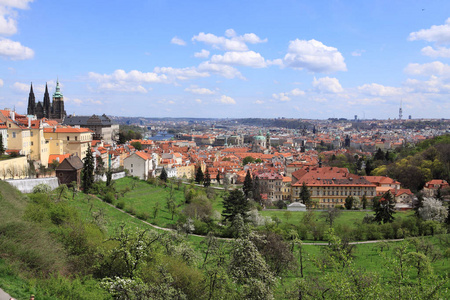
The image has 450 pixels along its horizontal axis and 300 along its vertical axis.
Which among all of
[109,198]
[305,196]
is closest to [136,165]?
[109,198]

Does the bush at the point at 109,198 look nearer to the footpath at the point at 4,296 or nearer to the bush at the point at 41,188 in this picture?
the bush at the point at 41,188

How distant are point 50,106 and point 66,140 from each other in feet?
129

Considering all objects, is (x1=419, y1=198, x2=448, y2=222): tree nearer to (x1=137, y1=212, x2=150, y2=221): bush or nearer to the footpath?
(x1=137, y1=212, x2=150, y2=221): bush

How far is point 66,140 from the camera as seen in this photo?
4475cm

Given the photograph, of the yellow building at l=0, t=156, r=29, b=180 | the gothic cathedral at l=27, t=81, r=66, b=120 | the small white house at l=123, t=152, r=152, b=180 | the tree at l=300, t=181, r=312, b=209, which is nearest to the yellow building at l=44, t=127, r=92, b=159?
the yellow building at l=0, t=156, r=29, b=180

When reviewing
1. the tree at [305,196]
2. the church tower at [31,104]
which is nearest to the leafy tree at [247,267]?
the tree at [305,196]

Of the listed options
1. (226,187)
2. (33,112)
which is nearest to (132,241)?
(226,187)

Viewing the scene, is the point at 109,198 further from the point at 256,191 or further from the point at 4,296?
the point at 4,296

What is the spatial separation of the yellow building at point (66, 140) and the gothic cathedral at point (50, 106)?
115ft

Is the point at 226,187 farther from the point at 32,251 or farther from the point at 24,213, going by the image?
the point at 32,251

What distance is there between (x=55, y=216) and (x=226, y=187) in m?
40.6

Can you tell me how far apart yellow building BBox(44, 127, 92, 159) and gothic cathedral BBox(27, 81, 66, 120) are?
35.1 meters

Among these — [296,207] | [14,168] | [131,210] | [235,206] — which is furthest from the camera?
[296,207]

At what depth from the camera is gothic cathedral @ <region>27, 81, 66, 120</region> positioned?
7662 centimetres
